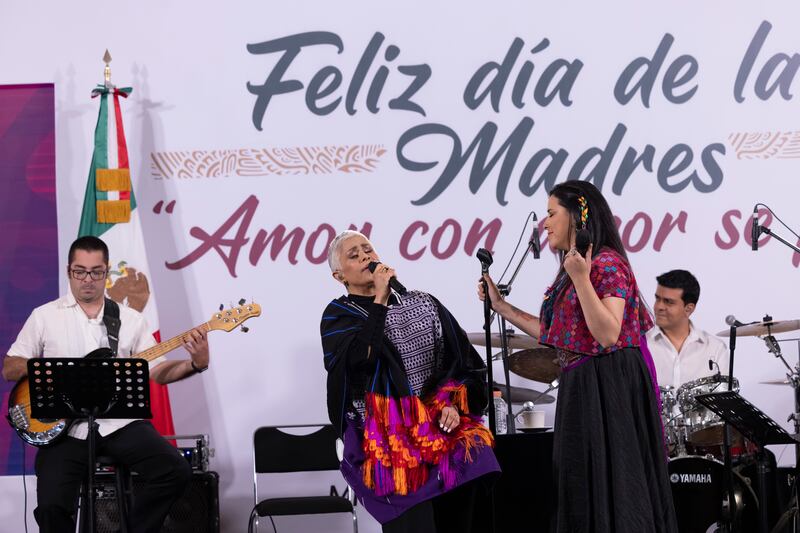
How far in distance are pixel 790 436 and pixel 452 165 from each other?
8.69ft

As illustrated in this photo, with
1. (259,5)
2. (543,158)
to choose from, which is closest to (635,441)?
(543,158)

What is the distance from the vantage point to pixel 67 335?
5238mm

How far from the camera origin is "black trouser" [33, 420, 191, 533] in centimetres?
492

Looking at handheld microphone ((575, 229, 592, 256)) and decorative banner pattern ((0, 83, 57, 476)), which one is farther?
decorative banner pattern ((0, 83, 57, 476))

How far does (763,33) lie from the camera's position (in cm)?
616

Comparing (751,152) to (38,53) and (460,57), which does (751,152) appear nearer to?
(460,57)

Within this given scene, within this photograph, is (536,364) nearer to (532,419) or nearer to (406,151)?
(532,419)

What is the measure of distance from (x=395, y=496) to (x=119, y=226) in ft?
10.1

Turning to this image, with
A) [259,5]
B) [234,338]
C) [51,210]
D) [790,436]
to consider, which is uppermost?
[259,5]

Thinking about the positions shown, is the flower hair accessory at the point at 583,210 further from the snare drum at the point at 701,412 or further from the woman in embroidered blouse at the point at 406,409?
the snare drum at the point at 701,412

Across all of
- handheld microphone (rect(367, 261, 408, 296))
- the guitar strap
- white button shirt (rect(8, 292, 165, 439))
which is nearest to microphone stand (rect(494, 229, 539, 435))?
handheld microphone (rect(367, 261, 408, 296))

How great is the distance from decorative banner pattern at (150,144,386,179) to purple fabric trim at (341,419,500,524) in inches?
109

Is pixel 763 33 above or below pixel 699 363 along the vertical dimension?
above

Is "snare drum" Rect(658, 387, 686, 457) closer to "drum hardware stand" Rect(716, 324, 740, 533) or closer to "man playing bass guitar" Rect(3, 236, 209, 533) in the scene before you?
"drum hardware stand" Rect(716, 324, 740, 533)
